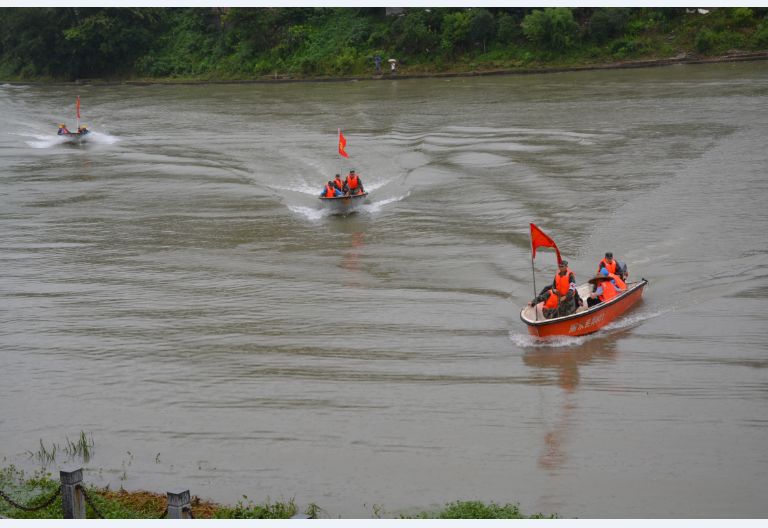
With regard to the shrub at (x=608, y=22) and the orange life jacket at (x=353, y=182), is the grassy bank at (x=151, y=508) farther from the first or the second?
the shrub at (x=608, y=22)

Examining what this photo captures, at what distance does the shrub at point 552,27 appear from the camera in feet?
155

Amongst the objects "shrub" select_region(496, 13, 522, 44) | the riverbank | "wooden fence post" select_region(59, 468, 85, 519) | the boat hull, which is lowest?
"wooden fence post" select_region(59, 468, 85, 519)

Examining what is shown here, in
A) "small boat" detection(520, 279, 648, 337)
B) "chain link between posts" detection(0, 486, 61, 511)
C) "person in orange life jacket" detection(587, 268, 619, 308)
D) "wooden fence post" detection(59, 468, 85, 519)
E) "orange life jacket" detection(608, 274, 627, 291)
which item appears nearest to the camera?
"wooden fence post" detection(59, 468, 85, 519)

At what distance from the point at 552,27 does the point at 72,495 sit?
42.6 m

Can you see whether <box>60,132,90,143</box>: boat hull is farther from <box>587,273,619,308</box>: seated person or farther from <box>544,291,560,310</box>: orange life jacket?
<box>544,291,560,310</box>: orange life jacket

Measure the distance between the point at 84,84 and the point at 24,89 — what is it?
13.3ft

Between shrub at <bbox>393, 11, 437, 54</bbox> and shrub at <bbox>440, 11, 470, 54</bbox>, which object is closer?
shrub at <bbox>440, 11, 470, 54</bbox>

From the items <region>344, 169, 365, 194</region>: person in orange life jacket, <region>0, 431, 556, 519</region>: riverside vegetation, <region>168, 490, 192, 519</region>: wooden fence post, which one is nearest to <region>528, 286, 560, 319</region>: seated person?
<region>0, 431, 556, 519</region>: riverside vegetation

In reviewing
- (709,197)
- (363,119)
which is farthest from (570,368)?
(363,119)

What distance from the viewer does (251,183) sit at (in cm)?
3122

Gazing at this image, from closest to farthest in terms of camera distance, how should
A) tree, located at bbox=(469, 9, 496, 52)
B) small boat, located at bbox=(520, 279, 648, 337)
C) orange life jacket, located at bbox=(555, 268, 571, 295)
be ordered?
small boat, located at bbox=(520, 279, 648, 337), orange life jacket, located at bbox=(555, 268, 571, 295), tree, located at bbox=(469, 9, 496, 52)

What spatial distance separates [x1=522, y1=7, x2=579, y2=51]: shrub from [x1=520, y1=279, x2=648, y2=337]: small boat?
1270 inches

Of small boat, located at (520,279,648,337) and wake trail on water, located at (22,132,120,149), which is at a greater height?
wake trail on water, located at (22,132,120,149)

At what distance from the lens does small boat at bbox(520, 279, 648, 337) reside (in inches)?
636
